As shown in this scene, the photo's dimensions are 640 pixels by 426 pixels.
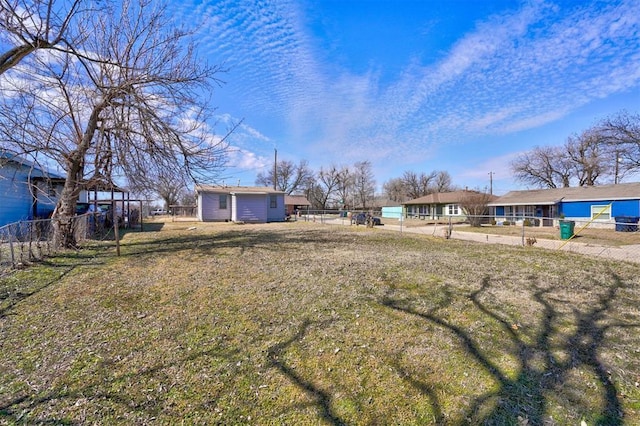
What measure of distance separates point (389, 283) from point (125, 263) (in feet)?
18.5

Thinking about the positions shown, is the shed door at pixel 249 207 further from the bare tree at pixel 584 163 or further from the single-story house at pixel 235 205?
the bare tree at pixel 584 163

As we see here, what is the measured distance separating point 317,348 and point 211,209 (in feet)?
70.7

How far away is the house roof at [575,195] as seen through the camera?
20.7 metres

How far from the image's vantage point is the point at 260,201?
22.3 meters

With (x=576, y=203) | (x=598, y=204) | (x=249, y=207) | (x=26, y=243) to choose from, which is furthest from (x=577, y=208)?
(x=26, y=243)

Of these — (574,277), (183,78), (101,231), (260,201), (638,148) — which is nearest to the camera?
(574,277)

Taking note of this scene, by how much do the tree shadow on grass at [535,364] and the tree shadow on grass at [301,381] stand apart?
74 centimetres

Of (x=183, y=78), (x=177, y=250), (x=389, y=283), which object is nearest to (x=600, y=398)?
(x=389, y=283)

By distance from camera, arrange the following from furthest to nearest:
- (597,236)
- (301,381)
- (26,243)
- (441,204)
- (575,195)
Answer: (441,204)
(575,195)
(597,236)
(26,243)
(301,381)

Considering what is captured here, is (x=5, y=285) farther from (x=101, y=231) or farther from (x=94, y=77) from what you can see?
(x=101, y=231)

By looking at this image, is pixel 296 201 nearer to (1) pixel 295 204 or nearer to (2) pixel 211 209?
(1) pixel 295 204

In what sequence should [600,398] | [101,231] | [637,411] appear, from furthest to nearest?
[101,231]
[600,398]
[637,411]

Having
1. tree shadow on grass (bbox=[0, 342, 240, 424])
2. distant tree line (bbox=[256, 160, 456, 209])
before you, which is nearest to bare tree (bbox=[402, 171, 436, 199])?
distant tree line (bbox=[256, 160, 456, 209])

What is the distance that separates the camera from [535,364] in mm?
2727
